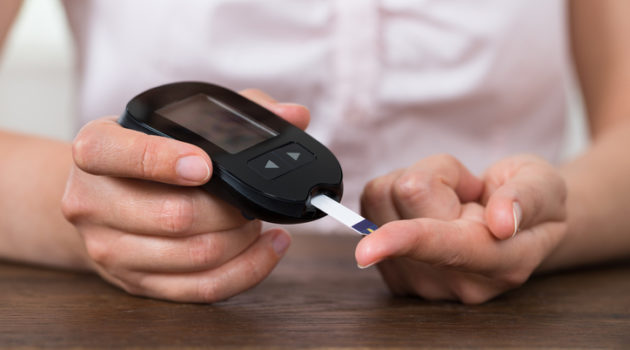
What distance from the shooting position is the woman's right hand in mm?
427

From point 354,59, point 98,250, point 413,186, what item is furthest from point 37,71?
point 413,186

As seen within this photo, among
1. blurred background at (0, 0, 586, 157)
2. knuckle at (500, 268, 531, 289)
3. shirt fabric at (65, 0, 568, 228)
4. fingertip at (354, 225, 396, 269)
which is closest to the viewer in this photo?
fingertip at (354, 225, 396, 269)

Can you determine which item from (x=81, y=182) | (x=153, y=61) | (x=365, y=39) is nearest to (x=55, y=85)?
(x=153, y=61)

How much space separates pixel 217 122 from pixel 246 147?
4 centimetres

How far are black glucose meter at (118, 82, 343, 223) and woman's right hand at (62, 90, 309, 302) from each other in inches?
0.7

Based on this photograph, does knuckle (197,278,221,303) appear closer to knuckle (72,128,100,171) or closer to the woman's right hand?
the woman's right hand

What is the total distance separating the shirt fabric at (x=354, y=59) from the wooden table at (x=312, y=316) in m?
0.27

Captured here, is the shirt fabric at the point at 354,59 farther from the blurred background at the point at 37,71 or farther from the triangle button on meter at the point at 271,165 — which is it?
the blurred background at the point at 37,71

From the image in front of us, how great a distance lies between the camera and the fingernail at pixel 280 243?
507 mm

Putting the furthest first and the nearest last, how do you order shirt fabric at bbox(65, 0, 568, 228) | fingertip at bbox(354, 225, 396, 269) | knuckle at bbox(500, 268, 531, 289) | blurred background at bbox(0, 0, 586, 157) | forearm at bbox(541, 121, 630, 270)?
blurred background at bbox(0, 0, 586, 157)
shirt fabric at bbox(65, 0, 568, 228)
forearm at bbox(541, 121, 630, 270)
knuckle at bbox(500, 268, 531, 289)
fingertip at bbox(354, 225, 396, 269)

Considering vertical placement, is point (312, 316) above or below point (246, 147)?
below

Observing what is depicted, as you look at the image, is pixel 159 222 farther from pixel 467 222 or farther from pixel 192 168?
pixel 467 222

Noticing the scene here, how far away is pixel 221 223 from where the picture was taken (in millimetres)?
469

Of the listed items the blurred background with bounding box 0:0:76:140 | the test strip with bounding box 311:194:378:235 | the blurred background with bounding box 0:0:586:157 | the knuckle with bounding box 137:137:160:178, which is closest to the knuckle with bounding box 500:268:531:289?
the test strip with bounding box 311:194:378:235
